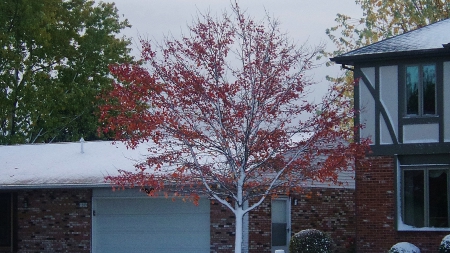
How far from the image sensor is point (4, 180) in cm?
2466

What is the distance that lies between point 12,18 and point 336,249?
20276mm

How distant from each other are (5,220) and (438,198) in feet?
45.9

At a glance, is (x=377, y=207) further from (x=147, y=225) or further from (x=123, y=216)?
(x=123, y=216)

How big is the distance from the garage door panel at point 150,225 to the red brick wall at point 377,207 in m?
4.79

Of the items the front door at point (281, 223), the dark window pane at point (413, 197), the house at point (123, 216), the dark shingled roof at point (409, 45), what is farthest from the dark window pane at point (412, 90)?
the front door at point (281, 223)

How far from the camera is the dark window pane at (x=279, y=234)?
2384 cm

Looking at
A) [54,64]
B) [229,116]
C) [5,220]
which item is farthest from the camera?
[54,64]

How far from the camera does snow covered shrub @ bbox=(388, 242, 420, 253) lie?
19312 mm

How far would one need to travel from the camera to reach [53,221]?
25.0 meters

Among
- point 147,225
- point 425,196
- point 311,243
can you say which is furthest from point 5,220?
point 425,196

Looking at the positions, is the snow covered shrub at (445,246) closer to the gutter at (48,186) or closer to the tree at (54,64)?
the gutter at (48,186)

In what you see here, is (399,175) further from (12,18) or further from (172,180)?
(12,18)

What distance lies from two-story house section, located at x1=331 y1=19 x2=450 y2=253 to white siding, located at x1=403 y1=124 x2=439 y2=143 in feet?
0.08

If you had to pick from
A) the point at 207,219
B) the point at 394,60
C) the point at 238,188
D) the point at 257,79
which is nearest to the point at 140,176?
the point at 238,188
